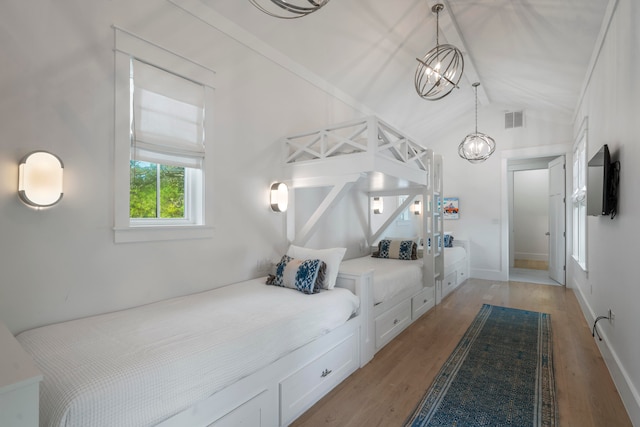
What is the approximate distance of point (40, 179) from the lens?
1669 millimetres

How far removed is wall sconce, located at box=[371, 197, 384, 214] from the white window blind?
325 centimetres

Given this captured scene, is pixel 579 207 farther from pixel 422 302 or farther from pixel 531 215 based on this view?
pixel 531 215

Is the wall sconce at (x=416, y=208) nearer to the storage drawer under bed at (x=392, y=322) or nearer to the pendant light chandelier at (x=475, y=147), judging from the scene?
the pendant light chandelier at (x=475, y=147)

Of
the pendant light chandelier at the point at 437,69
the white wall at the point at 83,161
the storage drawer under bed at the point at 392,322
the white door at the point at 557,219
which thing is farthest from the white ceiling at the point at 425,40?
the storage drawer under bed at the point at 392,322

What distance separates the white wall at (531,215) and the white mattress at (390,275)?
6245 millimetres

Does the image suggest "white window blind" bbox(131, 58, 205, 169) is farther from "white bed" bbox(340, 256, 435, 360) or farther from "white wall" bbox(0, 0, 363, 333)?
"white bed" bbox(340, 256, 435, 360)

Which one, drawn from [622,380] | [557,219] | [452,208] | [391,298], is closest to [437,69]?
[391,298]

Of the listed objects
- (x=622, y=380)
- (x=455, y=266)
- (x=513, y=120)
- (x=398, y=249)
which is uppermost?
(x=513, y=120)

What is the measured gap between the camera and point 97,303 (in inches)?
75.2

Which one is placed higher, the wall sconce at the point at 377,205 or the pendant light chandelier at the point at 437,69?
the pendant light chandelier at the point at 437,69

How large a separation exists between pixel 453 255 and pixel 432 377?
3.11 meters

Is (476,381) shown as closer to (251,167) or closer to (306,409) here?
(306,409)

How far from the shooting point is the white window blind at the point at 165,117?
212 centimetres

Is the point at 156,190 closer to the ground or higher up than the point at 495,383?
higher up
